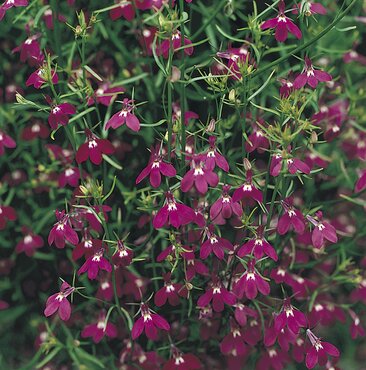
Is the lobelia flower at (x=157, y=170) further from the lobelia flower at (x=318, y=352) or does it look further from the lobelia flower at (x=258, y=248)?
the lobelia flower at (x=318, y=352)

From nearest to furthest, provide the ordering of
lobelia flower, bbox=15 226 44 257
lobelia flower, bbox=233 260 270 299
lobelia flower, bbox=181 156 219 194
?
1. lobelia flower, bbox=181 156 219 194
2. lobelia flower, bbox=233 260 270 299
3. lobelia flower, bbox=15 226 44 257

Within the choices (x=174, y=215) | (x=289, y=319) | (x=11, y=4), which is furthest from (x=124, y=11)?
(x=289, y=319)

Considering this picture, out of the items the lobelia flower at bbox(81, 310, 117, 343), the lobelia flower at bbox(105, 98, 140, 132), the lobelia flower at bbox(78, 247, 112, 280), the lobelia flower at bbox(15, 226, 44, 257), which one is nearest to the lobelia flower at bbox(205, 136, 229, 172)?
the lobelia flower at bbox(105, 98, 140, 132)

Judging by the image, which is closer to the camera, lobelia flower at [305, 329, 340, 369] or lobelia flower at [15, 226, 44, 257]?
lobelia flower at [305, 329, 340, 369]

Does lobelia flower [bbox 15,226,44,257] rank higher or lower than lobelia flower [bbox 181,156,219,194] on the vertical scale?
lower

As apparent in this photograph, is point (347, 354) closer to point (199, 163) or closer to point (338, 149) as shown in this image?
point (338, 149)

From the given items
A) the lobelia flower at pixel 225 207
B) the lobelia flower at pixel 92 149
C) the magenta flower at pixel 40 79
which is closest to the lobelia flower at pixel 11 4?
the magenta flower at pixel 40 79

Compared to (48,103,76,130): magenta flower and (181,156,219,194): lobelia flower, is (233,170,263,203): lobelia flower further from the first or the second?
(48,103,76,130): magenta flower
